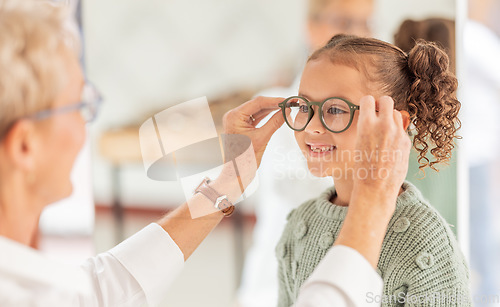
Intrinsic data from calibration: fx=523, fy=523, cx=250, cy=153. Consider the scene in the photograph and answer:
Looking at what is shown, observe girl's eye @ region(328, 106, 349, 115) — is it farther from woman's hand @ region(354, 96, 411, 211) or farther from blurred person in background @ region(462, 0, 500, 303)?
blurred person in background @ region(462, 0, 500, 303)

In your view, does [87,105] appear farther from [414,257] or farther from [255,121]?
[414,257]

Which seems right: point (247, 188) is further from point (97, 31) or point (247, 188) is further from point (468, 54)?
point (97, 31)

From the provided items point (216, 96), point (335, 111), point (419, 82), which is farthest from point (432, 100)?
point (216, 96)

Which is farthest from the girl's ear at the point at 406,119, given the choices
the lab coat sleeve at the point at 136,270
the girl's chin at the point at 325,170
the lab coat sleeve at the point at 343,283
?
the lab coat sleeve at the point at 136,270

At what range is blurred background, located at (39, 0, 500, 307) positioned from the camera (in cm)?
81

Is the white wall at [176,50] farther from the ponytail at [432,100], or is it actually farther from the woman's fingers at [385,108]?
the woman's fingers at [385,108]

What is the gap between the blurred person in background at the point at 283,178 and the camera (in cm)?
83

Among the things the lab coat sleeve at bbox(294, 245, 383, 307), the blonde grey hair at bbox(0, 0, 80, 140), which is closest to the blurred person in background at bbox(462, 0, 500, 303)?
the lab coat sleeve at bbox(294, 245, 383, 307)

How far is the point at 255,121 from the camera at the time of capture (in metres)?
0.78

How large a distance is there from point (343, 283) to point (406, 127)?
0.85ft

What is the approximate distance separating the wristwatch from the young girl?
0.14 m

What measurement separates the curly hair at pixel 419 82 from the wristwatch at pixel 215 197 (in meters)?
0.26

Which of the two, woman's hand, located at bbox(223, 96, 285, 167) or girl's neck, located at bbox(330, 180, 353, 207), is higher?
woman's hand, located at bbox(223, 96, 285, 167)

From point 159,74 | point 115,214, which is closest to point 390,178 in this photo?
point 115,214
